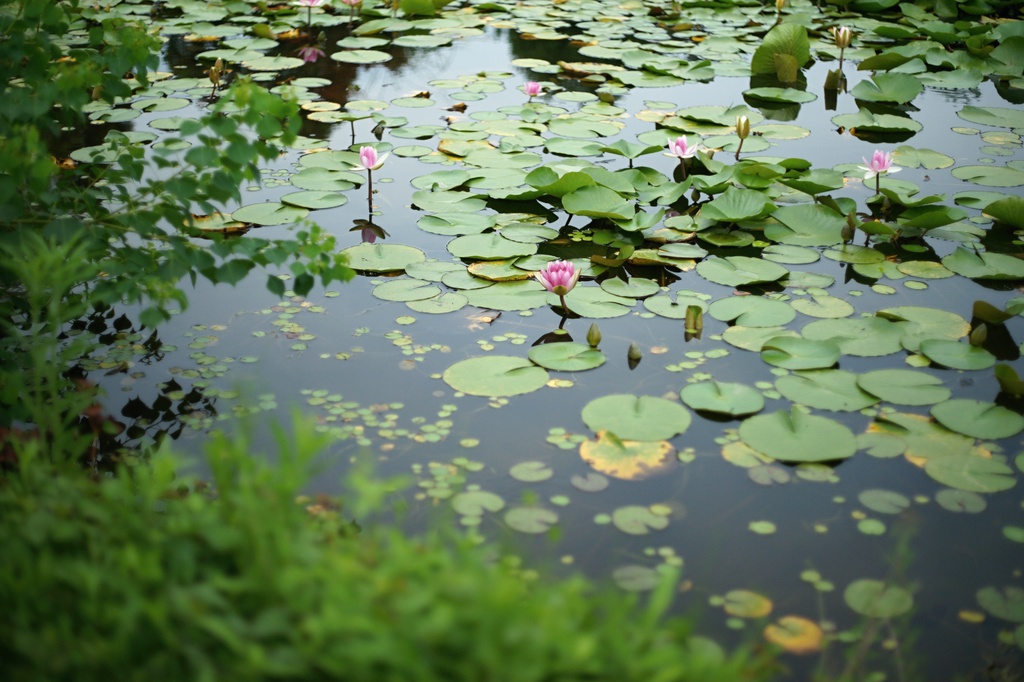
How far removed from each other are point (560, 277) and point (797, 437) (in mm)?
835

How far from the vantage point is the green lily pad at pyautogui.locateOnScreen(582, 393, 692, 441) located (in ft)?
6.95

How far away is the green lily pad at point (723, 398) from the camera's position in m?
2.20

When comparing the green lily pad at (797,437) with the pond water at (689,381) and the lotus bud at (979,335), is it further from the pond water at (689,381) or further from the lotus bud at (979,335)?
the lotus bud at (979,335)

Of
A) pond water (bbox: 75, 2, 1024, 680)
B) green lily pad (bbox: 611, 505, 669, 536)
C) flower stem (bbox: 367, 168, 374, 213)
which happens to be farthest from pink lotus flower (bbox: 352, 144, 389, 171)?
green lily pad (bbox: 611, 505, 669, 536)

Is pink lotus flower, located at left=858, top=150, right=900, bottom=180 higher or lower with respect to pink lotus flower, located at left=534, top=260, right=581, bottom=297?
higher

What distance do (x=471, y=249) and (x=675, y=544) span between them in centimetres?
148

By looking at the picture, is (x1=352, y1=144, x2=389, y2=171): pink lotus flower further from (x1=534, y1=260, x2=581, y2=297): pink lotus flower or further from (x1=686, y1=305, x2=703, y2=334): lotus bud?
(x1=686, y1=305, x2=703, y2=334): lotus bud

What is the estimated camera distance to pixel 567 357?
7.97 feet

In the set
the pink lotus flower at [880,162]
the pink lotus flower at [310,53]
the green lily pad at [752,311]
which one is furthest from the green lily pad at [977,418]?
the pink lotus flower at [310,53]

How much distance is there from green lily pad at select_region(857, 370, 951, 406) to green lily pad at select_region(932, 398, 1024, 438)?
42mm

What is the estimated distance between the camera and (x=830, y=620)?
1633 millimetres

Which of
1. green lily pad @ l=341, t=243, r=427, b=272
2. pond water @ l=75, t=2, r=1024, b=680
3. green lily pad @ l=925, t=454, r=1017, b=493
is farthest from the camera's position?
green lily pad @ l=341, t=243, r=427, b=272

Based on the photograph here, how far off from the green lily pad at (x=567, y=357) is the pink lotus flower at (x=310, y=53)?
353cm

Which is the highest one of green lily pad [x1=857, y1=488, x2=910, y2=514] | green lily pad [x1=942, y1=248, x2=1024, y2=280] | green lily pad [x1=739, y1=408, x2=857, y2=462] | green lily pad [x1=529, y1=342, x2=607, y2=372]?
green lily pad [x1=942, y1=248, x2=1024, y2=280]
